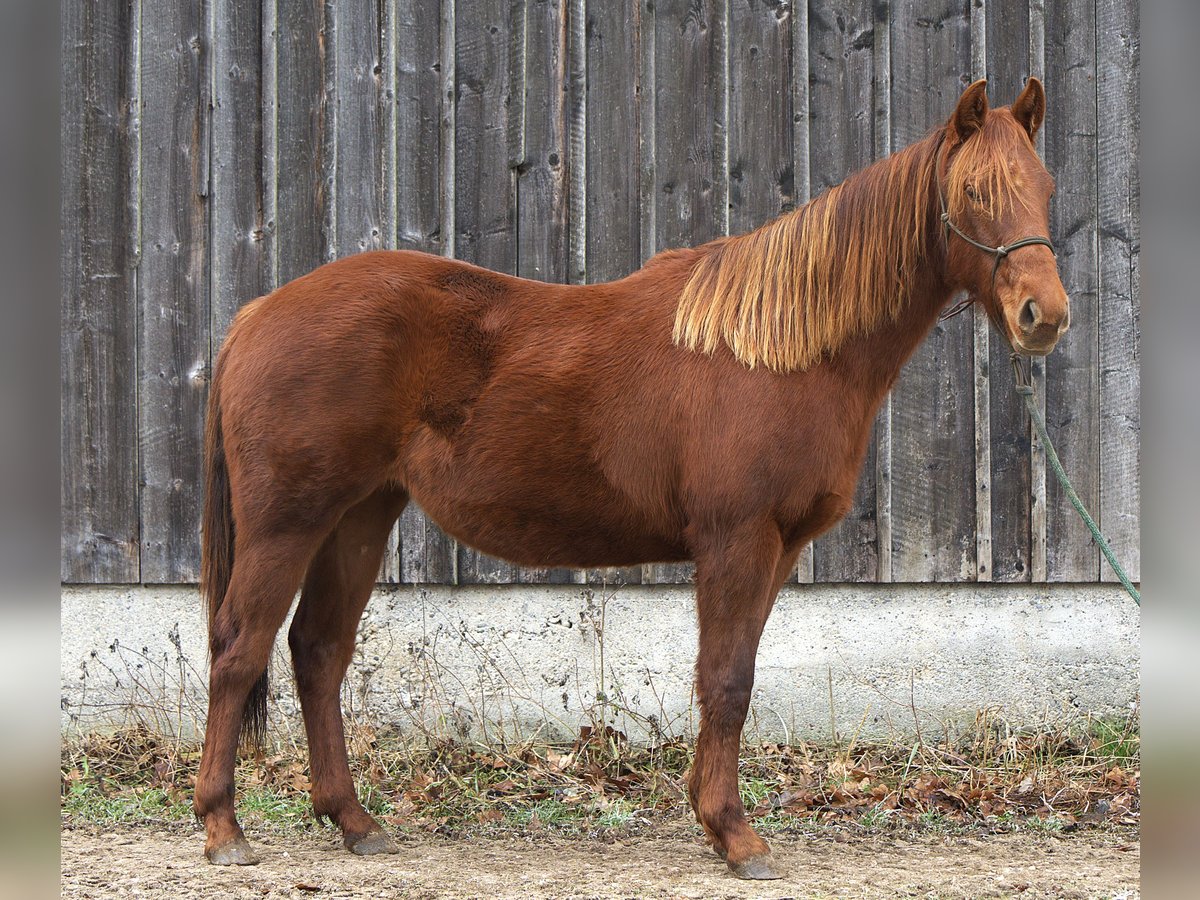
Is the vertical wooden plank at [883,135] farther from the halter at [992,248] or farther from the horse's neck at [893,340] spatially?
→ the halter at [992,248]

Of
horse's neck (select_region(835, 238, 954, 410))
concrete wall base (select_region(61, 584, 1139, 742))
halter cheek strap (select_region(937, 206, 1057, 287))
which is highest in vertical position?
halter cheek strap (select_region(937, 206, 1057, 287))

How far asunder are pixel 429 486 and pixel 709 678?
124 cm

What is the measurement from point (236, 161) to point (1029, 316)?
153 inches

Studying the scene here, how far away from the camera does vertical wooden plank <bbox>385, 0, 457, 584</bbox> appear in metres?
5.02

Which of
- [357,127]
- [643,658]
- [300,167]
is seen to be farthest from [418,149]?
[643,658]

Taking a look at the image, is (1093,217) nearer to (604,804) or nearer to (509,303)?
(509,303)

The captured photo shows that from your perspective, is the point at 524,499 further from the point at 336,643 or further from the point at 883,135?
the point at 883,135

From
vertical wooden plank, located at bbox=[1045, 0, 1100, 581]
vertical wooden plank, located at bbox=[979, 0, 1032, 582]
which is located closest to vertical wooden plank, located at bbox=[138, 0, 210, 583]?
vertical wooden plank, located at bbox=[979, 0, 1032, 582]

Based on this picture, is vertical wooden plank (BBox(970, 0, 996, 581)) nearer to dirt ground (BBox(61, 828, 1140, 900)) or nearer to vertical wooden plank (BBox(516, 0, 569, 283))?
dirt ground (BBox(61, 828, 1140, 900))

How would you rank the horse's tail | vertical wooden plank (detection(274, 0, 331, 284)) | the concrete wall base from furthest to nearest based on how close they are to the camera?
vertical wooden plank (detection(274, 0, 331, 284)) → the concrete wall base → the horse's tail

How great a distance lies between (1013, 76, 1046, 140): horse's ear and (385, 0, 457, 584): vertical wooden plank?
108 inches
